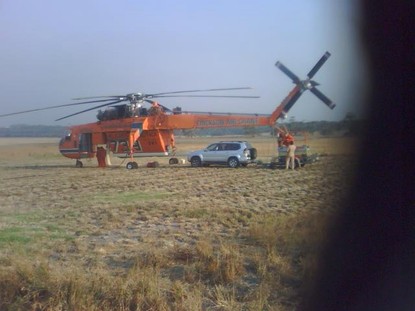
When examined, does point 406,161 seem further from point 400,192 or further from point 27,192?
point 27,192

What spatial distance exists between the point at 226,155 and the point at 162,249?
23.2 metres

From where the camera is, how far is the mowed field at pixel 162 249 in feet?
19.6

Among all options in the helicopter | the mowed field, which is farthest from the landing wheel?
the mowed field

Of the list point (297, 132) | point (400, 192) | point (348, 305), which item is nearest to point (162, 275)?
point (348, 305)

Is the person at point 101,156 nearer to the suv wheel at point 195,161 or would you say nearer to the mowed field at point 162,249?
the suv wheel at point 195,161

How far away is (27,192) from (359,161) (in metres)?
9.95

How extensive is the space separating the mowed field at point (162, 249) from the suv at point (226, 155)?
14.8 m

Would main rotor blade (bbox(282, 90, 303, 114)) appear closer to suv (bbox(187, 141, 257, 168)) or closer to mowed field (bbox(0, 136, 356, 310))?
suv (bbox(187, 141, 257, 168))

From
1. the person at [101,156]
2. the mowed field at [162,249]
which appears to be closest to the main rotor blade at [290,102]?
the person at [101,156]

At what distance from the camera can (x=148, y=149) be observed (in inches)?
1259

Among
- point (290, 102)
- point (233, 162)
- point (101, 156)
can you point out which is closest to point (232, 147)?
point (233, 162)

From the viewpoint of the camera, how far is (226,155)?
102 feet

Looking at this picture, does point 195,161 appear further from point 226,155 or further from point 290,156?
point 290,156

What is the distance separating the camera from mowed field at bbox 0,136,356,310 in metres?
5.97
